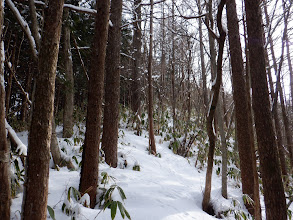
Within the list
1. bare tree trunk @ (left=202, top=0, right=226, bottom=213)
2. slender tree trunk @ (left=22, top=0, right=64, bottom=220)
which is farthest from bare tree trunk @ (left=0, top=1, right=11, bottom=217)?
bare tree trunk @ (left=202, top=0, right=226, bottom=213)

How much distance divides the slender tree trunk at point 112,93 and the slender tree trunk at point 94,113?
143 cm

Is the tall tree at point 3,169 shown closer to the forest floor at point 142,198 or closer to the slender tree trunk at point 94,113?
the forest floor at point 142,198

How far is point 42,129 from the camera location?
1936mm

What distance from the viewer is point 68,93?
649cm

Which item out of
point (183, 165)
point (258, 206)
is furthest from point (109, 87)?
point (183, 165)

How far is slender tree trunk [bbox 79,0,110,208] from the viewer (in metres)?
2.98

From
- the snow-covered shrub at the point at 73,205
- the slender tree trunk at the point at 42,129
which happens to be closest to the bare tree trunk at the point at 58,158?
the snow-covered shrub at the point at 73,205

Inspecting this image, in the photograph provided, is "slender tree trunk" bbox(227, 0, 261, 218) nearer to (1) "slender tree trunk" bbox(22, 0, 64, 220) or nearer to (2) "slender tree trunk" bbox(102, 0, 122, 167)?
(2) "slender tree trunk" bbox(102, 0, 122, 167)

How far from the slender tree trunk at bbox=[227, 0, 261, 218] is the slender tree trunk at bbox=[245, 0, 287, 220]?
198 centimetres

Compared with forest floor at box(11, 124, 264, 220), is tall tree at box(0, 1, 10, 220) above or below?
above

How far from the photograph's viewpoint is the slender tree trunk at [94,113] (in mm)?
2984

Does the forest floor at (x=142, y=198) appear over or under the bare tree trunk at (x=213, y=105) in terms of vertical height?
under

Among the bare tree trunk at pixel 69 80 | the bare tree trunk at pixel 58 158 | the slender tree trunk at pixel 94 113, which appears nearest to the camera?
the slender tree trunk at pixel 94 113

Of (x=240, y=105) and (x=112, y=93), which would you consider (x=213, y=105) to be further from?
(x=112, y=93)
